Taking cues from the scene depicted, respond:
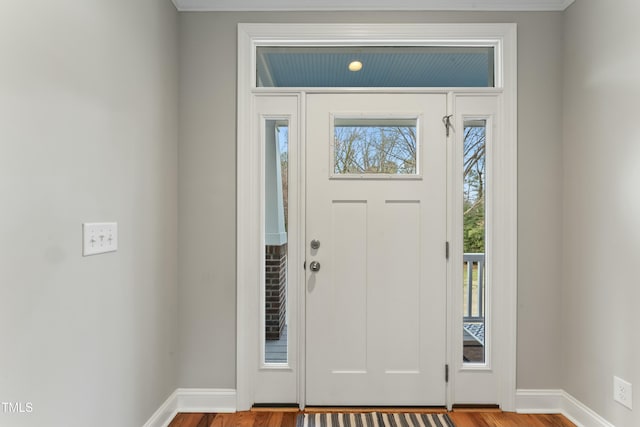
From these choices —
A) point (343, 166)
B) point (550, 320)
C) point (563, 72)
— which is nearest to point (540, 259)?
point (550, 320)

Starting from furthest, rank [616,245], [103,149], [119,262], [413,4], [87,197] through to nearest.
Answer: [413,4] < [616,245] < [119,262] < [103,149] < [87,197]

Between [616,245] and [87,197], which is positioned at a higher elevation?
[87,197]

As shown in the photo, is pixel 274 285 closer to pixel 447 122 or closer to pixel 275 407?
pixel 275 407

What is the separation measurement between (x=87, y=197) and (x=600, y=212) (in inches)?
94.3

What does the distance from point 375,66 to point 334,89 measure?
0.30m

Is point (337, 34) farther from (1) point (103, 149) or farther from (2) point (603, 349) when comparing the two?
(2) point (603, 349)

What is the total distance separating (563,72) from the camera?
7.29 feet

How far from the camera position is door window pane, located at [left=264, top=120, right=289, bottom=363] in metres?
2.27

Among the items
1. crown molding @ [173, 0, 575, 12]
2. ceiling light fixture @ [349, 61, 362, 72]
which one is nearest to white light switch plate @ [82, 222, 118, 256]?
crown molding @ [173, 0, 575, 12]

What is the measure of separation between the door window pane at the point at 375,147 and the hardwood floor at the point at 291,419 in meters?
1.45

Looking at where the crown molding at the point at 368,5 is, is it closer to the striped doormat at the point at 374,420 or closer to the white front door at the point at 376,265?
the white front door at the point at 376,265

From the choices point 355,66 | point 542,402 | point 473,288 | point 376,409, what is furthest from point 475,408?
point 355,66

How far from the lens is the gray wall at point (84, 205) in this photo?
1.08 m

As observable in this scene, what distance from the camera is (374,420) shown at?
2.11 meters
